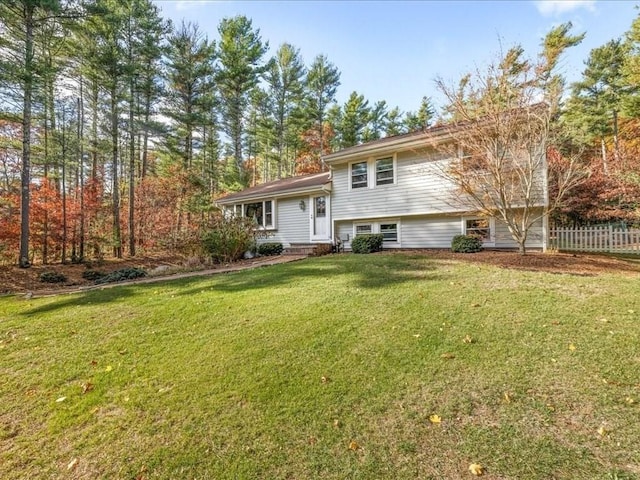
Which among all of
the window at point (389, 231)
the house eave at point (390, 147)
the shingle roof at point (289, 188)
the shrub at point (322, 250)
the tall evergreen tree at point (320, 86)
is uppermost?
the tall evergreen tree at point (320, 86)

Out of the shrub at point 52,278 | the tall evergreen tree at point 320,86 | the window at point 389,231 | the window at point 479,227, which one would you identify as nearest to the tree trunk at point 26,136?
the shrub at point 52,278

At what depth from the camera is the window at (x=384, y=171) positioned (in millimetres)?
12570

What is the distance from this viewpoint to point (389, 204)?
12.5 meters

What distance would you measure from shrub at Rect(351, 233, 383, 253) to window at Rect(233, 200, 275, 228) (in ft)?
19.0

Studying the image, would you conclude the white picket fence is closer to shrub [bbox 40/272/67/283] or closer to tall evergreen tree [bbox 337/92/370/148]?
shrub [bbox 40/272/67/283]

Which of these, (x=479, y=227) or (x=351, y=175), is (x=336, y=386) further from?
(x=351, y=175)

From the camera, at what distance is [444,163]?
1094cm

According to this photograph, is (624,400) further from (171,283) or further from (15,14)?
(15,14)

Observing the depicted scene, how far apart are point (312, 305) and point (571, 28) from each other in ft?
90.8

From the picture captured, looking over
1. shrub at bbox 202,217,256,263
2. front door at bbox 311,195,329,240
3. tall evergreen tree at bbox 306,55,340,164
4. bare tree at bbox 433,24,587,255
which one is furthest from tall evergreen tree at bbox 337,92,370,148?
bare tree at bbox 433,24,587,255

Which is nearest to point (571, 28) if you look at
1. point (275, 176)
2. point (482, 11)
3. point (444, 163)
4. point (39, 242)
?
point (482, 11)

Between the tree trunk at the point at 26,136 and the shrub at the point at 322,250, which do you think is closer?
the tree trunk at the point at 26,136

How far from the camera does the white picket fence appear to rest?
10.6 metres

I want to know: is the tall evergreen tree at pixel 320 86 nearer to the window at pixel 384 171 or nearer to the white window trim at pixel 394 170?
the white window trim at pixel 394 170
